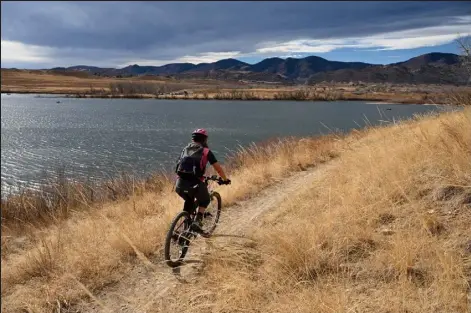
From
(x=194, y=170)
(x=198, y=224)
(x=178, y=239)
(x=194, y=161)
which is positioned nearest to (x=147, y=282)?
(x=178, y=239)

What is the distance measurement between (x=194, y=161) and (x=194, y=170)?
0.13 meters

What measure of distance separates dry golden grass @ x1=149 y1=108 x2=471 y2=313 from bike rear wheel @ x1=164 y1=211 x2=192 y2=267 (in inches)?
18.6

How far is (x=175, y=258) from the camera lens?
20.1 feet

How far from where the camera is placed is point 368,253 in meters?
5.03

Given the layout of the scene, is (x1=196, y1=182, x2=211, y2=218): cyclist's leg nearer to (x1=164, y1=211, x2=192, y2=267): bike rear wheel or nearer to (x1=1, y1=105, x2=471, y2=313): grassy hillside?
(x1=164, y1=211, x2=192, y2=267): bike rear wheel

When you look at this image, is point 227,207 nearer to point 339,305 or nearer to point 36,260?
point 36,260

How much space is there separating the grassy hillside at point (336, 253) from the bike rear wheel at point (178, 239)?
46cm

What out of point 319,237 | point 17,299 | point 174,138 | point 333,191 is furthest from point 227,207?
point 174,138

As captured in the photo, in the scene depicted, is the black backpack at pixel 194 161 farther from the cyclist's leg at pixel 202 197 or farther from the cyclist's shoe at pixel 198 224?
the cyclist's shoe at pixel 198 224

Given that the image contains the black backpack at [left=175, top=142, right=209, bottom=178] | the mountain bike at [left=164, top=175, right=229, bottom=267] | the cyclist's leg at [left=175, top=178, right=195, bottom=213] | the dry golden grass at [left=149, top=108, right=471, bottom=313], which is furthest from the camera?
the cyclist's leg at [left=175, top=178, right=195, bottom=213]

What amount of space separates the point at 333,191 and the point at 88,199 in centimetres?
794

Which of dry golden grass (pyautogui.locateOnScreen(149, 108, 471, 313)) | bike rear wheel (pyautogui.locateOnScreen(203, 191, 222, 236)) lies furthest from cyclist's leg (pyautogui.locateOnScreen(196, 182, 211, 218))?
bike rear wheel (pyautogui.locateOnScreen(203, 191, 222, 236))

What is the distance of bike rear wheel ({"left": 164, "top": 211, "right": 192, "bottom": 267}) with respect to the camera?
5948mm

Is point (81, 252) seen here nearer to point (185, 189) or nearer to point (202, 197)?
point (185, 189)
